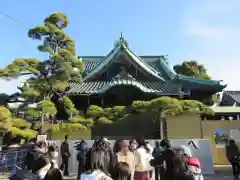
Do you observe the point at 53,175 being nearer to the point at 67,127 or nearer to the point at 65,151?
the point at 65,151

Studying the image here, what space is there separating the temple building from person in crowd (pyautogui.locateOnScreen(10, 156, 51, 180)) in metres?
11.2

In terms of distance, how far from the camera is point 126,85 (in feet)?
48.9

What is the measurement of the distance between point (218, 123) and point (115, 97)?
19.3 ft

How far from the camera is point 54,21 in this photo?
1480 cm

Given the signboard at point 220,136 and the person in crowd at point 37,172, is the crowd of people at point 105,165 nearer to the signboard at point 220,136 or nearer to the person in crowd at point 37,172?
the person in crowd at point 37,172

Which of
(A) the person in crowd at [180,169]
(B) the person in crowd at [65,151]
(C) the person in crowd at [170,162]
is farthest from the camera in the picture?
(B) the person in crowd at [65,151]

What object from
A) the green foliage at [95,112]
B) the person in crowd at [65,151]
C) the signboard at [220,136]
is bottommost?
the person in crowd at [65,151]

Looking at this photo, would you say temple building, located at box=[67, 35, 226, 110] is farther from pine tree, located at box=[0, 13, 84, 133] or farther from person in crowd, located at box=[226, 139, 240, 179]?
person in crowd, located at box=[226, 139, 240, 179]

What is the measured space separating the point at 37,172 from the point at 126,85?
11748 millimetres

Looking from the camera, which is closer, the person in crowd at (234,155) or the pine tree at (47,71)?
the person in crowd at (234,155)

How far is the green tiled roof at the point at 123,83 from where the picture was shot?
576 inches

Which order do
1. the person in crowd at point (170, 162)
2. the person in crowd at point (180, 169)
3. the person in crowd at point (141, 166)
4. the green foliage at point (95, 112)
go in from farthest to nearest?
the green foliage at point (95, 112), the person in crowd at point (141, 166), the person in crowd at point (170, 162), the person in crowd at point (180, 169)

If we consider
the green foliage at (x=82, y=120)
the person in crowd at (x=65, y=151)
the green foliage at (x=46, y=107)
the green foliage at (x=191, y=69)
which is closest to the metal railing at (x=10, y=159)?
the green foliage at (x=46, y=107)

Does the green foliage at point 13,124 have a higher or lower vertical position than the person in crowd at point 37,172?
higher
